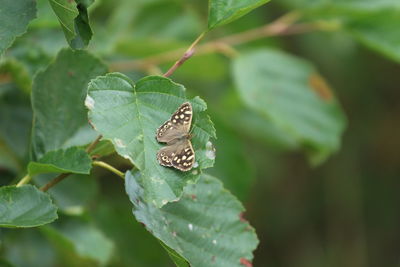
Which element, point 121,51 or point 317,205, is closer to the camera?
point 121,51

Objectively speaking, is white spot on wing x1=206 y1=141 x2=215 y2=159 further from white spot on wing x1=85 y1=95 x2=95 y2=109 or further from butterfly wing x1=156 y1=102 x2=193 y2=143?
white spot on wing x1=85 y1=95 x2=95 y2=109

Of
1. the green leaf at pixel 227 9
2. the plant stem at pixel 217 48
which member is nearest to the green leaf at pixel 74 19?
the green leaf at pixel 227 9

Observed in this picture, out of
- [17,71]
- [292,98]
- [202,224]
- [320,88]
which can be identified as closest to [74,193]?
[17,71]

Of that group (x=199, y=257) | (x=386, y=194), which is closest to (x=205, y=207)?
(x=199, y=257)

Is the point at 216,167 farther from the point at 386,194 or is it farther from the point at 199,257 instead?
the point at 386,194

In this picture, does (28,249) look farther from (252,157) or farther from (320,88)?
(252,157)

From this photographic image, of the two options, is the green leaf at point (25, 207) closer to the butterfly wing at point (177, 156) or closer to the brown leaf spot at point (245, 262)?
the butterfly wing at point (177, 156)
